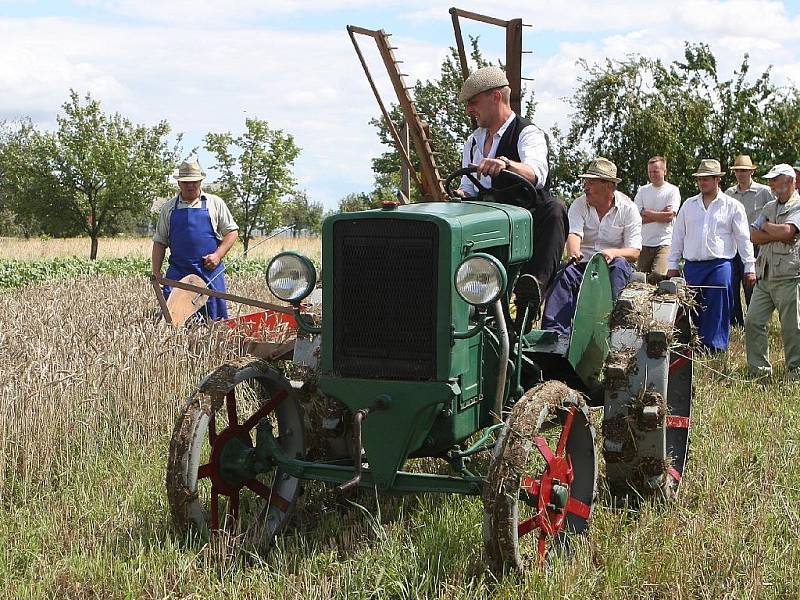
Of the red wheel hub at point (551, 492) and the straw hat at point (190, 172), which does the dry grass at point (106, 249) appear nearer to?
the straw hat at point (190, 172)

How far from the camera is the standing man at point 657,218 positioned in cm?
1036

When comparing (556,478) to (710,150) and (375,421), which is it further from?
(710,150)

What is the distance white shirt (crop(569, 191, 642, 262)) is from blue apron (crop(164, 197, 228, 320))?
3040mm

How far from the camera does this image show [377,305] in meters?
4.08

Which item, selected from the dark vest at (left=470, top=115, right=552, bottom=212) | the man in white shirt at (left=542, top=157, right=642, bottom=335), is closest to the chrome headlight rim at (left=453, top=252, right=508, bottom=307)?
the dark vest at (left=470, top=115, right=552, bottom=212)

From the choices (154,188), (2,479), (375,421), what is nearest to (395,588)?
(375,421)

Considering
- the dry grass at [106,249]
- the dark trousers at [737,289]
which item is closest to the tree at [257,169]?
the dry grass at [106,249]

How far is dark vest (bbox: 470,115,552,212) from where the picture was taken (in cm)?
504

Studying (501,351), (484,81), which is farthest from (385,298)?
(484,81)

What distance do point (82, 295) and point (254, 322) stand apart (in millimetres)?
3698

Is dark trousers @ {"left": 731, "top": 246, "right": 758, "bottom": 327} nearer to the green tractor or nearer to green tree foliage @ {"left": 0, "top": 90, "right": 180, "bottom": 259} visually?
the green tractor

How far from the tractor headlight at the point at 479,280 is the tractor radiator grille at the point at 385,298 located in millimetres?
166

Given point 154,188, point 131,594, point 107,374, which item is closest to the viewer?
point 131,594

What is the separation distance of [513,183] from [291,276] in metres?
1.36
